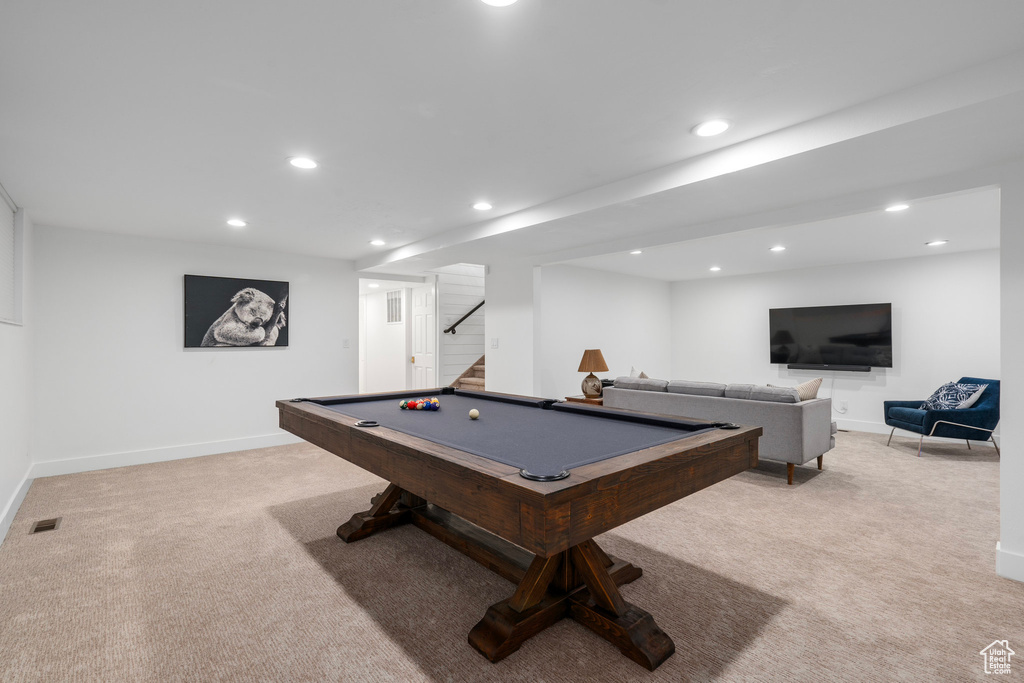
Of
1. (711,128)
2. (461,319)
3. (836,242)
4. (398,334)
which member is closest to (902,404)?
(836,242)

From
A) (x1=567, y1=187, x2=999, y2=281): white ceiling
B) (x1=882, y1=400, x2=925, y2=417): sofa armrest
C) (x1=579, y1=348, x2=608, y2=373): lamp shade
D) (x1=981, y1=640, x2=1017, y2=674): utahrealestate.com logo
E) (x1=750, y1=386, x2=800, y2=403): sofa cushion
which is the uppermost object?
(x1=567, y1=187, x2=999, y2=281): white ceiling

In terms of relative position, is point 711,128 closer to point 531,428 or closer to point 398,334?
point 531,428

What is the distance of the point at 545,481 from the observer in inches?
54.9

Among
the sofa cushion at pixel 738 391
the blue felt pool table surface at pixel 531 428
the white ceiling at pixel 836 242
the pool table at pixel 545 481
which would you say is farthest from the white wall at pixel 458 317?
the pool table at pixel 545 481

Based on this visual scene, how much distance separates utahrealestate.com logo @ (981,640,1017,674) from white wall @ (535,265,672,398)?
390cm

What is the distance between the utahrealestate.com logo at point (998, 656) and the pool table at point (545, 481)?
3.30ft

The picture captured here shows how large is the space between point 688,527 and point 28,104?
13.0 ft

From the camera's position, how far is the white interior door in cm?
741

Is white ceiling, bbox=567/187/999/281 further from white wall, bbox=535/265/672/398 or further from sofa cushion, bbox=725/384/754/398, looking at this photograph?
sofa cushion, bbox=725/384/754/398

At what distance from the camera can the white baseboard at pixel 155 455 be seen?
430 centimetres

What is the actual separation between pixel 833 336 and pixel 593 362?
3.39m

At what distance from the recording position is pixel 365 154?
2695mm

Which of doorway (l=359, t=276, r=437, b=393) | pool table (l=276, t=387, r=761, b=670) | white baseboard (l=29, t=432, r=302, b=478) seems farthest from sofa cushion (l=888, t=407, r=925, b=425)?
white baseboard (l=29, t=432, r=302, b=478)

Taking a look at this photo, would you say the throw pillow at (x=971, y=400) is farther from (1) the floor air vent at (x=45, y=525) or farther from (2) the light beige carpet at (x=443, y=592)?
(1) the floor air vent at (x=45, y=525)
